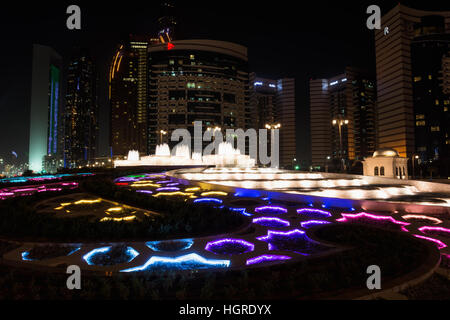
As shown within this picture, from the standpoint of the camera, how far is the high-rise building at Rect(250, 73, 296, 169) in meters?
144

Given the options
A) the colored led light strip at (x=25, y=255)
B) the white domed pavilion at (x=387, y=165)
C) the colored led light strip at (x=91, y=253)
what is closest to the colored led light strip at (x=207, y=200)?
the colored led light strip at (x=91, y=253)

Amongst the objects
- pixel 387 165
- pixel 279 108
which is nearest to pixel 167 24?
pixel 279 108

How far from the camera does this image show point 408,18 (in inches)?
4008

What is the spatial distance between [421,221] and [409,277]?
6295 millimetres

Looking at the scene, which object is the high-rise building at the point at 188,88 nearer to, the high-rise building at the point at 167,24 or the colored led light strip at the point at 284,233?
the high-rise building at the point at 167,24

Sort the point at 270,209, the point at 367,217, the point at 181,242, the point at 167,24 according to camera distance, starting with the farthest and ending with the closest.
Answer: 1. the point at 167,24
2. the point at 270,209
3. the point at 367,217
4. the point at 181,242

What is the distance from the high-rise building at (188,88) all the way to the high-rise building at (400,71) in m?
64.4

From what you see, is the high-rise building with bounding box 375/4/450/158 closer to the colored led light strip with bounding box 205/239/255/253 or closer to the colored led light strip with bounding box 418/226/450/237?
the colored led light strip with bounding box 418/226/450/237

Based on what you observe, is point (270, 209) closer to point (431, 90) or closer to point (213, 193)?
point (213, 193)

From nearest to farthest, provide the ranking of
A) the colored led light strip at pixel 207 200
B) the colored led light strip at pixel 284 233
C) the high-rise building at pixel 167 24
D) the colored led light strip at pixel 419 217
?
the colored led light strip at pixel 284 233 → the colored led light strip at pixel 419 217 → the colored led light strip at pixel 207 200 → the high-rise building at pixel 167 24

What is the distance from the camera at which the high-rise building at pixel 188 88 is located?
4328 inches

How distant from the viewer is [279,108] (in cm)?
14862

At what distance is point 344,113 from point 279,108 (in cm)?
3607
